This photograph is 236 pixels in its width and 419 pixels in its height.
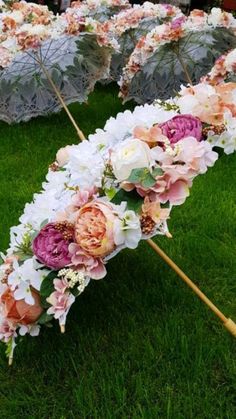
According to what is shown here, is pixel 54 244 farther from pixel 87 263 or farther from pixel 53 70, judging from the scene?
pixel 53 70

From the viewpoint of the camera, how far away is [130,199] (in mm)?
1855

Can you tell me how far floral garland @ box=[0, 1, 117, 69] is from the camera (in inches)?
188

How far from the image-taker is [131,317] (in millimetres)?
2477

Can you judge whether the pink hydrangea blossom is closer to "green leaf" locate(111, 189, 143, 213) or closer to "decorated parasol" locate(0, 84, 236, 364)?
"decorated parasol" locate(0, 84, 236, 364)

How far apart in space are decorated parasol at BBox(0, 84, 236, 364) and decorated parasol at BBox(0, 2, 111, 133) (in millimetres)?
3063

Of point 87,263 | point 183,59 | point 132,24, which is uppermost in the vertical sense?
point 87,263

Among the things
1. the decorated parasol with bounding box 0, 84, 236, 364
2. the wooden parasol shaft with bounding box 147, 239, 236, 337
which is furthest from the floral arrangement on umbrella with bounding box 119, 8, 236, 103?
the wooden parasol shaft with bounding box 147, 239, 236, 337

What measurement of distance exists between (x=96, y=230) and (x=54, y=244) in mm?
160

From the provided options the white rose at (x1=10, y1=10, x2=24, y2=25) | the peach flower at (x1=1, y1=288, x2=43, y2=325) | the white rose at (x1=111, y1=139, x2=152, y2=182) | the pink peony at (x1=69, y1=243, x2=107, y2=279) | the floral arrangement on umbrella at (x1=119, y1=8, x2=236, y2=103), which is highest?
the white rose at (x1=111, y1=139, x2=152, y2=182)

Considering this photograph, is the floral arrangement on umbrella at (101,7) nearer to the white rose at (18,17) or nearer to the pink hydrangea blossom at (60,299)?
the white rose at (18,17)

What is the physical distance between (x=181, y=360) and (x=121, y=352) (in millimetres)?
228

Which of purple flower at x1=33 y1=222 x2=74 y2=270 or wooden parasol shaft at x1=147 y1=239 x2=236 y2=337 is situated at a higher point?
purple flower at x1=33 y1=222 x2=74 y2=270

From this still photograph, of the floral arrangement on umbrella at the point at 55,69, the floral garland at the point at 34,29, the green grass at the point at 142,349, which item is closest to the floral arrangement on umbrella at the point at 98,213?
the green grass at the point at 142,349

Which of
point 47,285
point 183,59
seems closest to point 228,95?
point 47,285
